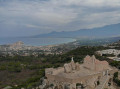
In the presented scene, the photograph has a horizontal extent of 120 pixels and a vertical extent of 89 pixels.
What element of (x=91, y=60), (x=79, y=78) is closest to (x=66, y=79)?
(x=79, y=78)

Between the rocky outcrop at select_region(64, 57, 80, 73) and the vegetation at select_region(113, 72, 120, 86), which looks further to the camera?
the rocky outcrop at select_region(64, 57, 80, 73)

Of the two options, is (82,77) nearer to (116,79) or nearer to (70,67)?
(70,67)

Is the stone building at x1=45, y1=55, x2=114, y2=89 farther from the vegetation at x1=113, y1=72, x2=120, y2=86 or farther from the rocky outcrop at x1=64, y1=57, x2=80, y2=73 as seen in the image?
the vegetation at x1=113, y1=72, x2=120, y2=86

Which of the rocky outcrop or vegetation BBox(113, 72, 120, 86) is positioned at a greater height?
the rocky outcrop

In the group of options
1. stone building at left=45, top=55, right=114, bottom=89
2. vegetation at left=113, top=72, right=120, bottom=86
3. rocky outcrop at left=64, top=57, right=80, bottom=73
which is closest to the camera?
stone building at left=45, top=55, right=114, bottom=89

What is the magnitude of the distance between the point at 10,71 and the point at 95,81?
20692 millimetres

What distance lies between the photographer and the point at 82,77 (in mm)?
16016

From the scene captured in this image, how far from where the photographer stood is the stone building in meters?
15.2

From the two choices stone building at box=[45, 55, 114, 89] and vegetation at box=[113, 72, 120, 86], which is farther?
vegetation at box=[113, 72, 120, 86]

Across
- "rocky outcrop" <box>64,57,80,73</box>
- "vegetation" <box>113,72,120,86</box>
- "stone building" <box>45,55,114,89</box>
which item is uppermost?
"rocky outcrop" <box>64,57,80,73</box>

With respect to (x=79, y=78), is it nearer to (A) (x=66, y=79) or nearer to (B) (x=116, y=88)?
(A) (x=66, y=79)

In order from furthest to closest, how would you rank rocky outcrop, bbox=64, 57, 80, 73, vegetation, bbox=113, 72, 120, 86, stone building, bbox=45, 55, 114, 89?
rocky outcrop, bbox=64, 57, 80, 73 < vegetation, bbox=113, 72, 120, 86 < stone building, bbox=45, 55, 114, 89

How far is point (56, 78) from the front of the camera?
676 inches

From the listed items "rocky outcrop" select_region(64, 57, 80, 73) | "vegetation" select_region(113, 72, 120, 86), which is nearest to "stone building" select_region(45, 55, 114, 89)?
"rocky outcrop" select_region(64, 57, 80, 73)
